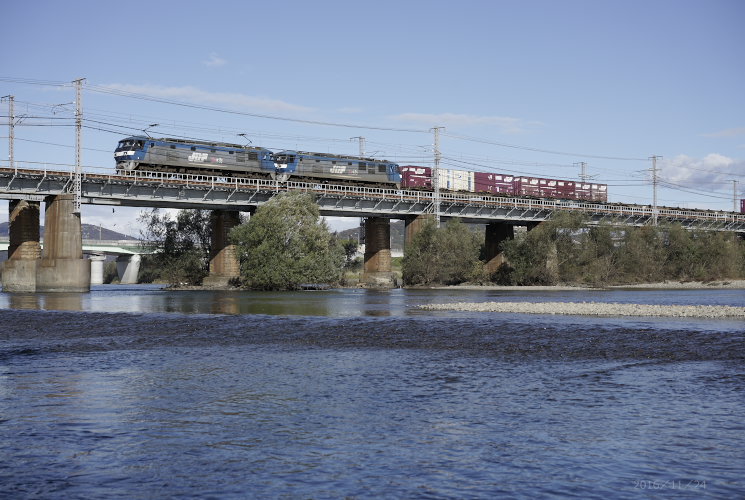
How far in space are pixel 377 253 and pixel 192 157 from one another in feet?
102

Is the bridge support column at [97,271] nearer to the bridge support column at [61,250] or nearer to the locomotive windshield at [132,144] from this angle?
the locomotive windshield at [132,144]

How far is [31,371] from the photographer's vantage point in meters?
22.4

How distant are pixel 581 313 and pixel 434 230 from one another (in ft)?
171

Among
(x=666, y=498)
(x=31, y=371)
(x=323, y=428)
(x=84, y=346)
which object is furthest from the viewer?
(x=84, y=346)

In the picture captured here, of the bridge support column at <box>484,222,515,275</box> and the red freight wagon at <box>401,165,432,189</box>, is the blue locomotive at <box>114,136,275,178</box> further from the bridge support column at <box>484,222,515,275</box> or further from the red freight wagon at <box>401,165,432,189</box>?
the bridge support column at <box>484,222,515,275</box>

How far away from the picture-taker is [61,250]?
245 feet

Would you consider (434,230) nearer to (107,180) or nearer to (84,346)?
(107,180)

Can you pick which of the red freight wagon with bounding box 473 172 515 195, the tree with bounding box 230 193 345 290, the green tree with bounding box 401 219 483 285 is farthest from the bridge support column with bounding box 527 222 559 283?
the tree with bounding box 230 193 345 290

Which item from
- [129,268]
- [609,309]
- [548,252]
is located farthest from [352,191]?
[129,268]

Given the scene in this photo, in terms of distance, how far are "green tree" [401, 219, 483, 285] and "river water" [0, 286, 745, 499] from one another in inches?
2553

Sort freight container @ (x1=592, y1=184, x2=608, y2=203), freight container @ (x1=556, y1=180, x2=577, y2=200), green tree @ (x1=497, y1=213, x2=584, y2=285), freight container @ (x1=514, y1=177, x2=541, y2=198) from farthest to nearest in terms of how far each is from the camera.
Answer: freight container @ (x1=592, y1=184, x2=608, y2=203) → freight container @ (x1=556, y1=180, x2=577, y2=200) → freight container @ (x1=514, y1=177, x2=541, y2=198) → green tree @ (x1=497, y1=213, x2=584, y2=285)

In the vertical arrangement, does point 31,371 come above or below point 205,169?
below

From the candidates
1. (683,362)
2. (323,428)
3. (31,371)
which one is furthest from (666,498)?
(31,371)

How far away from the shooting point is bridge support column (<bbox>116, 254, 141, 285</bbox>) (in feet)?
487
